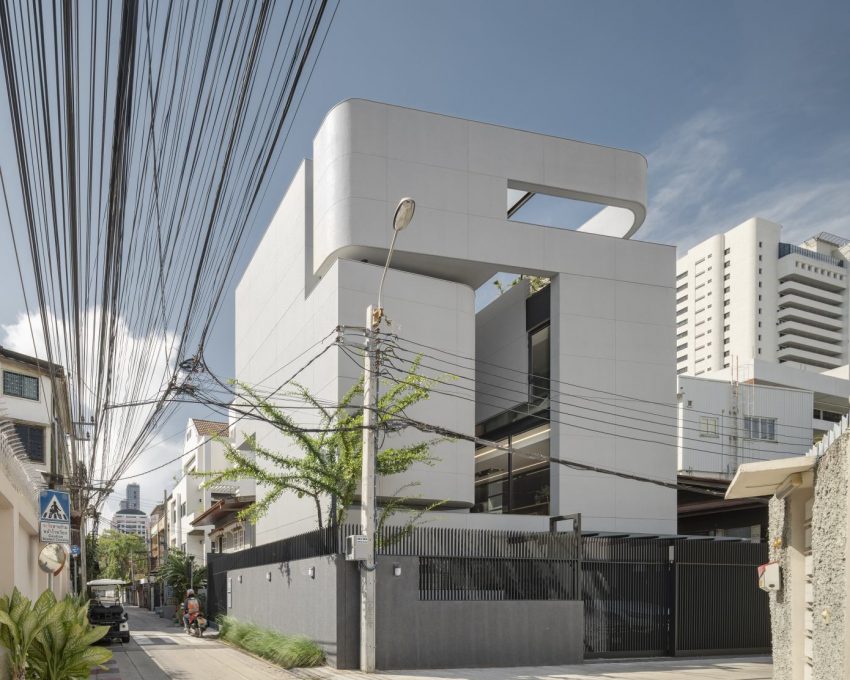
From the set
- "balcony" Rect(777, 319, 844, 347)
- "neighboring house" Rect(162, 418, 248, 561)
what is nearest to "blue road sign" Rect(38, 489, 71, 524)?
"neighboring house" Rect(162, 418, 248, 561)

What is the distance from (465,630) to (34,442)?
113 feet

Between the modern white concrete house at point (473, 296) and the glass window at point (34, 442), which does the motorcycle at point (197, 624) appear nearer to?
the modern white concrete house at point (473, 296)

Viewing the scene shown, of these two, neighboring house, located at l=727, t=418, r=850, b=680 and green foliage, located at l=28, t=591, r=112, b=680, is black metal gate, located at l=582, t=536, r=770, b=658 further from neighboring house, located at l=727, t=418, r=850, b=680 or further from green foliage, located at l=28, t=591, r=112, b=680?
green foliage, located at l=28, t=591, r=112, b=680

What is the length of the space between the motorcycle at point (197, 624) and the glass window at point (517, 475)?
38.5ft

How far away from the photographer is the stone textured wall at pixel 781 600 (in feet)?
30.9

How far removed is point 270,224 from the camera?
38.0m

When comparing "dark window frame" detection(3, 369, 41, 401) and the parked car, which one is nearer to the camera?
the parked car

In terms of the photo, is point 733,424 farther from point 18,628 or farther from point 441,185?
point 18,628

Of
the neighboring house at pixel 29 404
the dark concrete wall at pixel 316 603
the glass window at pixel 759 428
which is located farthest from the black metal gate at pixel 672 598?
the neighboring house at pixel 29 404

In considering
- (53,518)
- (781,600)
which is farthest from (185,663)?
(781,600)

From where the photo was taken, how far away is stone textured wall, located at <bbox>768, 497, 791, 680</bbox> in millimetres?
9409

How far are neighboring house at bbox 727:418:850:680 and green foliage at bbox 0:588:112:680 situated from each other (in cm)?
1004

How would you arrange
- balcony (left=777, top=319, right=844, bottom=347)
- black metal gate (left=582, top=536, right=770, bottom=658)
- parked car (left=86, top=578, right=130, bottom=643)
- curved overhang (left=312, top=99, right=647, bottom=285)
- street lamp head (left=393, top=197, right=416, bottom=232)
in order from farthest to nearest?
balcony (left=777, top=319, right=844, bottom=347)
curved overhang (left=312, top=99, right=647, bottom=285)
parked car (left=86, top=578, right=130, bottom=643)
black metal gate (left=582, top=536, right=770, bottom=658)
street lamp head (left=393, top=197, right=416, bottom=232)

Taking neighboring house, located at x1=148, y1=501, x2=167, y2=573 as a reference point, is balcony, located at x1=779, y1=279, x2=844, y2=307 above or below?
above
